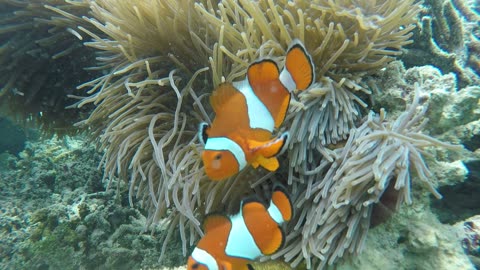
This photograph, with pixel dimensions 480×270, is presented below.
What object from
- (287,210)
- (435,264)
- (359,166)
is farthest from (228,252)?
(435,264)

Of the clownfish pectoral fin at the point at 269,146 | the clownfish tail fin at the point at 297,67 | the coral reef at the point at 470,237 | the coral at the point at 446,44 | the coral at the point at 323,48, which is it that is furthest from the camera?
the coral at the point at 446,44

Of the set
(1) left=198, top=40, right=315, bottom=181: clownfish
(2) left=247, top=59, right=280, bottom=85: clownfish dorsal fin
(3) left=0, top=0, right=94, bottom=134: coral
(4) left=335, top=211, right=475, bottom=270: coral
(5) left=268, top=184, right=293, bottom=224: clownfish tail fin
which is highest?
(3) left=0, top=0, right=94, bottom=134: coral

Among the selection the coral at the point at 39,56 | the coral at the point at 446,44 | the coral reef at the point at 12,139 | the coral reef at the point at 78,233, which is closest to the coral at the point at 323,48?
the coral at the point at 446,44

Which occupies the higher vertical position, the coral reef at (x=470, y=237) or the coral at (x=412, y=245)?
the coral at (x=412, y=245)

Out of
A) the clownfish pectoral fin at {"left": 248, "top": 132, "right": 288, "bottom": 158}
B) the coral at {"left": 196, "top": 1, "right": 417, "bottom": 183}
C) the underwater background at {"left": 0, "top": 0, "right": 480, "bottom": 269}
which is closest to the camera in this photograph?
the clownfish pectoral fin at {"left": 248, "top": 132, "right": 288, "bottom": 158}

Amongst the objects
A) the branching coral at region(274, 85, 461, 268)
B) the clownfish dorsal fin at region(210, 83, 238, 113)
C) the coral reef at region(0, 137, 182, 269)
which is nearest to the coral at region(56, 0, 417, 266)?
the branching coral at region(274, 85, 461, 268)

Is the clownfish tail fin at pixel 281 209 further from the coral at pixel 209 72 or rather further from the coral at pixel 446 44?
the coral at pixel 446 44

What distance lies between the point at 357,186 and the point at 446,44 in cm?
312

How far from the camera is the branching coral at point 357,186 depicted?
166cm

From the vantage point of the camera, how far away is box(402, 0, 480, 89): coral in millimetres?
3393

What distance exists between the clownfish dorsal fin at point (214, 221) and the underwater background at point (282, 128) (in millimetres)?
319

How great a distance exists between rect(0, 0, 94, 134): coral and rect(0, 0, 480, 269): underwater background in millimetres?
11

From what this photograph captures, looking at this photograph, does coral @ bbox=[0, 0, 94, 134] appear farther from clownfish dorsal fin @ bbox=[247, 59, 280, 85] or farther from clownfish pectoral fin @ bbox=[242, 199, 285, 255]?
clownfish pectoral fin @ bbox=[242, 199, 285, 255]

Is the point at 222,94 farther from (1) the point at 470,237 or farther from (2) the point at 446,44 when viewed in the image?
(2) the point at 446,44
